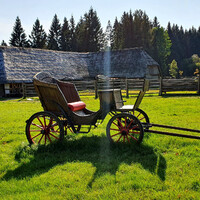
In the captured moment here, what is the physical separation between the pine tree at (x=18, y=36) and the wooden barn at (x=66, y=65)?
73.9 feet

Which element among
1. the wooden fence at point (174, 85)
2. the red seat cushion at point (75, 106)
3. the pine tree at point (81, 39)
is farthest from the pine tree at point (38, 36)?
the red seat cushion at point (75, 106)

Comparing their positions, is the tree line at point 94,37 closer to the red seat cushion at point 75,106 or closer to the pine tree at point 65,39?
the pine tree at point 65,39

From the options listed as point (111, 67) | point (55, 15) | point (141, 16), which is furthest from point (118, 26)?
point (111, 67)

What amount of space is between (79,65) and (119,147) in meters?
27.4

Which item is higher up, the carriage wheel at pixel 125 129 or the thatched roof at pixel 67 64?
the thatched roof at pixel 67 64

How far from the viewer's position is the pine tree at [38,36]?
49566 millimetres

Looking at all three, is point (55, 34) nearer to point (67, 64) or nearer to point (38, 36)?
point (38, 36)

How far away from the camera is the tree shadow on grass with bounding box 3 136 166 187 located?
129 inches

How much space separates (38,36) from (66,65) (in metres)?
26.1

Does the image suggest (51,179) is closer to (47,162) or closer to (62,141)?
(47,162)

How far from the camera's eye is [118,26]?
61.2 m

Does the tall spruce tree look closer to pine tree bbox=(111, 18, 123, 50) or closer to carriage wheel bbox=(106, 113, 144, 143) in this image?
pine tree bbox=(111, 18, 123, 50)

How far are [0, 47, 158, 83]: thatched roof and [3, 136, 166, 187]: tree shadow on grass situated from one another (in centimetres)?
1888

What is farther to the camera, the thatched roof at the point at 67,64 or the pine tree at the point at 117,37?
the pine tree at the point at 117,37
